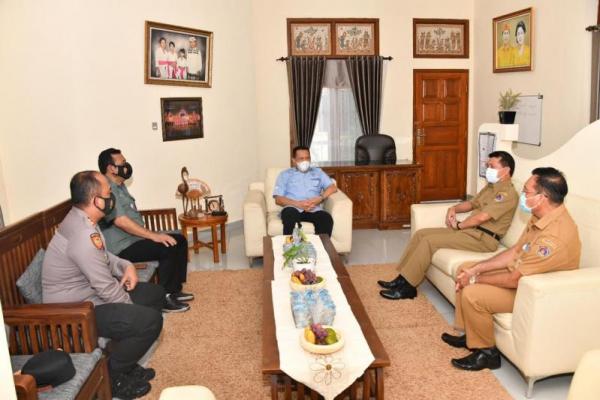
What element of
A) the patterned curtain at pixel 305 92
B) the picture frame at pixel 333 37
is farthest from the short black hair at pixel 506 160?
the picture frame at pixel 333 37

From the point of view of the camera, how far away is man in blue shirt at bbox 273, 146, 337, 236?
510cm

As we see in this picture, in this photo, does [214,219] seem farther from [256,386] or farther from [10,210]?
[256,386]

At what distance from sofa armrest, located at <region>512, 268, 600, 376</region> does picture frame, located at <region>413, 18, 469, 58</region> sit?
18.9 ft

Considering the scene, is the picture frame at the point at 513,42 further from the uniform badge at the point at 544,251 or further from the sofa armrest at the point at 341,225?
the uniform badge at the point at 544,251

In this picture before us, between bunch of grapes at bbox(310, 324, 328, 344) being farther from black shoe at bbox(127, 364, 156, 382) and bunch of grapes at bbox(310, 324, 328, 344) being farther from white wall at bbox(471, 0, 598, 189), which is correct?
white wall at bbox(471, 0, 598, 189)

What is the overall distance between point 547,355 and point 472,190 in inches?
230

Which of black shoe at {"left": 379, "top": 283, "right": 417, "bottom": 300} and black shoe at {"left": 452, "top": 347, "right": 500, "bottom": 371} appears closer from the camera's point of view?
black shoe at {"left": 452, "top": 347, "right": 500, "bottom": 371}

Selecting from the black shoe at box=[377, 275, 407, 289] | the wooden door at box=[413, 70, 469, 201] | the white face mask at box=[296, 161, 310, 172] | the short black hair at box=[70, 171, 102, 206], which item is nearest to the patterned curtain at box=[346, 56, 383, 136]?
the wooden door at box=[413, 70, 469, 201]

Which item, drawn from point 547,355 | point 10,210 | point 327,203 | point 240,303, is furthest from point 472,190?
point 10,210

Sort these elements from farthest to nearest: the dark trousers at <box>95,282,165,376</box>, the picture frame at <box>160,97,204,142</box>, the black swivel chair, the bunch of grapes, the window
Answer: the window, the black swivel chair, the picture frame at <box>160,97,204,142</box>, the dark trousers at <box>95,282,165,376</box>, the bunch of grapes

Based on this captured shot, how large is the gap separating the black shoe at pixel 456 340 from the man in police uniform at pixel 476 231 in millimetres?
730

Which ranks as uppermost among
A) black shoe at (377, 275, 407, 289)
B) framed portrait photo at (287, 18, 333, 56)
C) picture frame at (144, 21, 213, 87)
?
framed portrait photo at (287, 18, 333, 56)

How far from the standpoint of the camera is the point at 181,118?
6215mm

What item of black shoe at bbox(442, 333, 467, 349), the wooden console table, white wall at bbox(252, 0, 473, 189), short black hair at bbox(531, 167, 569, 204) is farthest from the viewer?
white wall at bbox(252, 0, 473, 189)
